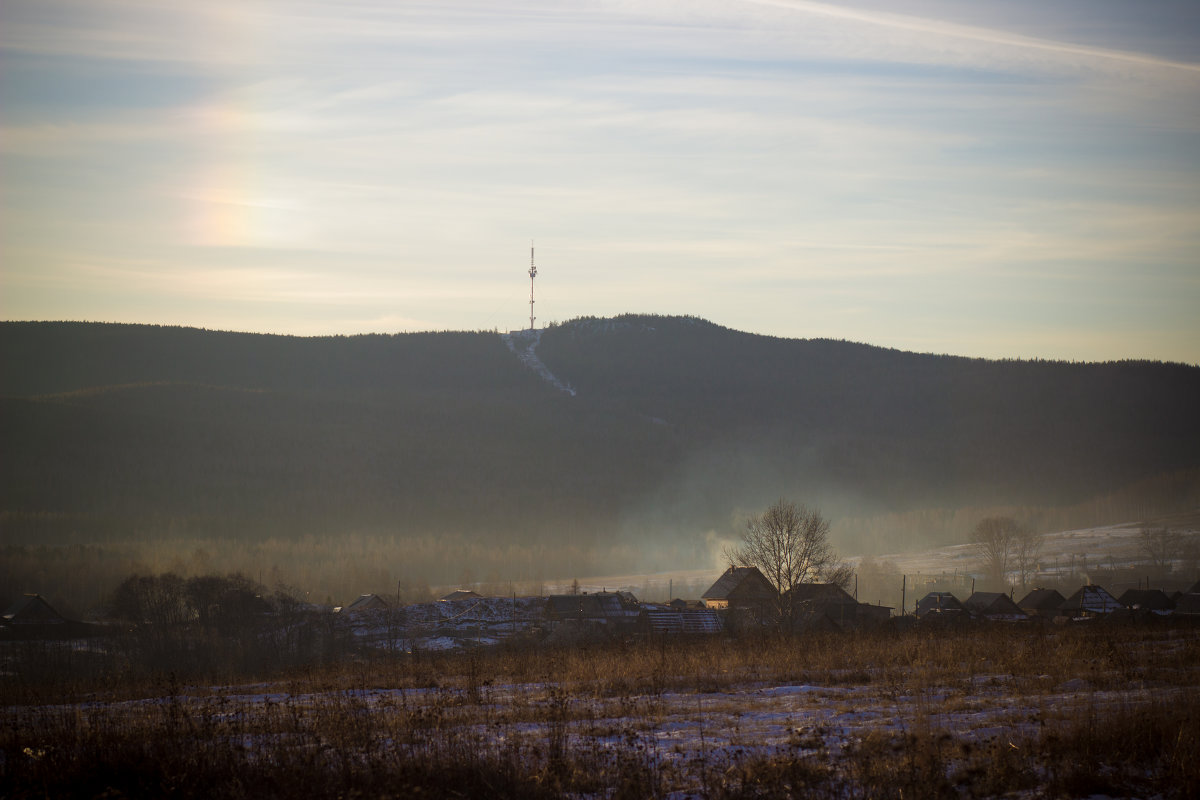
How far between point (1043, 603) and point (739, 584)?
25.6 m

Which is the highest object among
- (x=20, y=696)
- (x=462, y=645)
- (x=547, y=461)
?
(x=547, y=461)

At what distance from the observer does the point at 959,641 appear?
22.3 metres

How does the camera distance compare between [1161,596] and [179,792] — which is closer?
[179,792]

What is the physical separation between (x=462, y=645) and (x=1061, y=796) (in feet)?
152

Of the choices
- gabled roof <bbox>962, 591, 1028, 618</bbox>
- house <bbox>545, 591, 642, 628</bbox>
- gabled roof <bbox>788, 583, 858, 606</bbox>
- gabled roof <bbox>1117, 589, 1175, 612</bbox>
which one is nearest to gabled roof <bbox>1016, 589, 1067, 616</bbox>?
gabled roof <bbox>962, 591, 1028, 618</bbox>

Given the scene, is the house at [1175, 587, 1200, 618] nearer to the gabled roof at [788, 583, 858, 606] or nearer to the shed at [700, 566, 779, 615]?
→ the gabled roof at [788, 583, 858, 606]

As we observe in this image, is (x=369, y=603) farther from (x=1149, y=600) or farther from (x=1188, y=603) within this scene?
(x=1188, y=603)

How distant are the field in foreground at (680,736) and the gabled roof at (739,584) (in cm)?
5493

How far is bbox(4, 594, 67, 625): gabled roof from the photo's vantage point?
63.9 metres

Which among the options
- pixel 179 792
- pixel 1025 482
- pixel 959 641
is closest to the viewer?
pixel 179 792

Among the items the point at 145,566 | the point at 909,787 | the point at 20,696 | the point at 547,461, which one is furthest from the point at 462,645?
the point at 547,461

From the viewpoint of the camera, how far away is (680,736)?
1245 centimetres

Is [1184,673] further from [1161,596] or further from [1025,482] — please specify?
[1025,482]

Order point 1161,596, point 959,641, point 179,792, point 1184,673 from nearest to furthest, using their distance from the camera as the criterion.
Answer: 1. point 179,792
2. point 1184,673
3. point 959,641
4. point 1161,596
